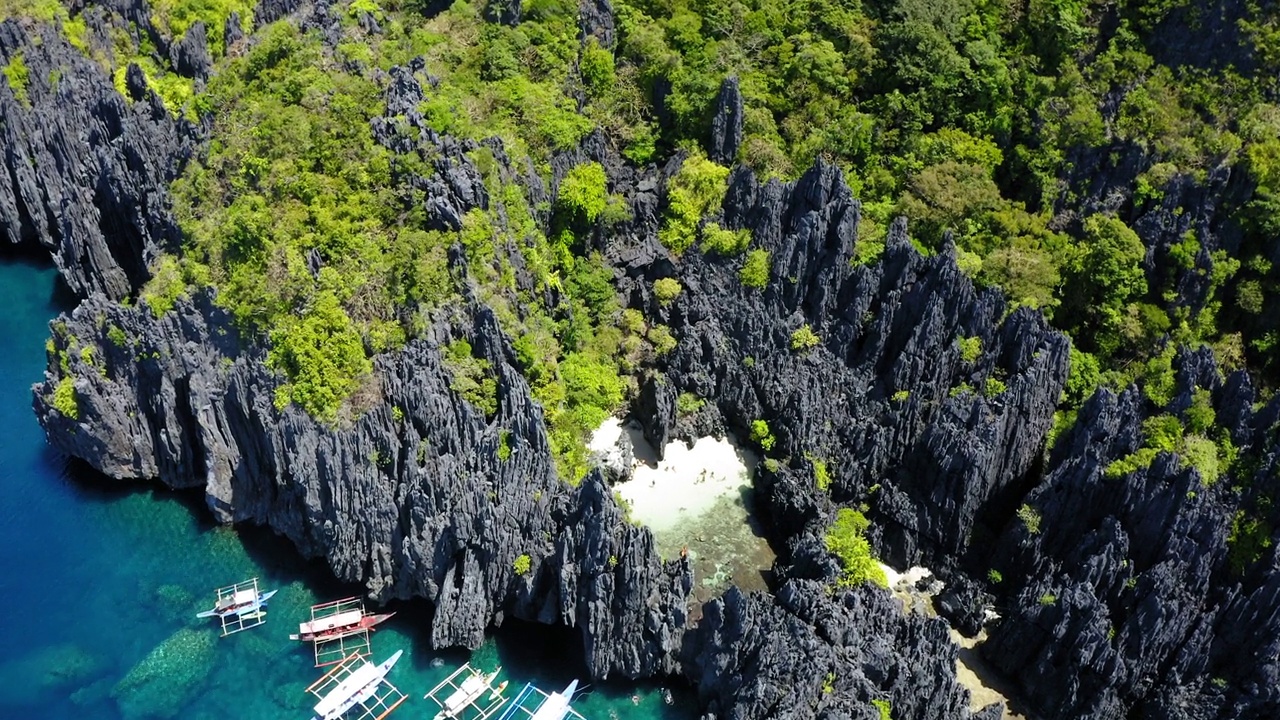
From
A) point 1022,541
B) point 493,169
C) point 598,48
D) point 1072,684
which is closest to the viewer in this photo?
point 1072,684

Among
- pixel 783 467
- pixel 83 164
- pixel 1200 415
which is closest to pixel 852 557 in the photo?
pixel 783 467

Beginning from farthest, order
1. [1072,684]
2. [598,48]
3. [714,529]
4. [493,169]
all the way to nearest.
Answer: [598,48]
[493,169]
[714,529]
[1072,684]

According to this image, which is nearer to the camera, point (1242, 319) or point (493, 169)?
point (1242, 319)

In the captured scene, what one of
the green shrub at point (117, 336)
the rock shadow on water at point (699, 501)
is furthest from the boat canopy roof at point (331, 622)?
the green shrub at point (117, 336)

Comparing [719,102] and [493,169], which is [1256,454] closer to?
[719,102]

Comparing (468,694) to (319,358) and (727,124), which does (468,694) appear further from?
(727,124)

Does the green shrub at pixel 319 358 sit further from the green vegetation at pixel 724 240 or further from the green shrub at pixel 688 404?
the green vegetation at pixel 724 240

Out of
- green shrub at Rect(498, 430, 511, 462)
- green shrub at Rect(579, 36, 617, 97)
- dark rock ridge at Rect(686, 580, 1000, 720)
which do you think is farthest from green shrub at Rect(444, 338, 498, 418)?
green shrub at Rect(579, 36, 617, 97)

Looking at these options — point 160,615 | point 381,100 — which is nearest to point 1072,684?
point 160,615
